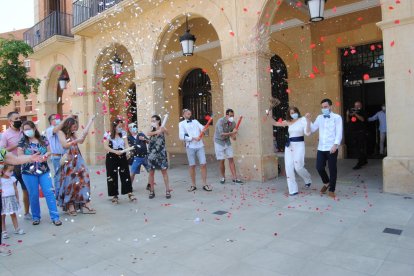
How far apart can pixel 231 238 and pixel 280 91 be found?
8726 millimetres

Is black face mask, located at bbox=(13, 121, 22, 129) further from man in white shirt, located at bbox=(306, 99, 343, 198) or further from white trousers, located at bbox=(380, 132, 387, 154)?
white trousers, located at bbox=(380, 132, 387, 154)

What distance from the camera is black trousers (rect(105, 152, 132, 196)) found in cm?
632

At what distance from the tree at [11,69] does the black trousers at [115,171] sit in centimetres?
919

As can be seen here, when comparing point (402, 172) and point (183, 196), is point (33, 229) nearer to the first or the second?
point (183, 196)

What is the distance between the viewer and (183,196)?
673 centimetres

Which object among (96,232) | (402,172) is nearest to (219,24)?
(402,172)

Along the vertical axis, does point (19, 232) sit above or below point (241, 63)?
below

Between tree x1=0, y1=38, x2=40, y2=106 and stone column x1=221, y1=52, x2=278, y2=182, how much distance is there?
9.25 meters

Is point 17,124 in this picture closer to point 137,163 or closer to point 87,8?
point 137,163

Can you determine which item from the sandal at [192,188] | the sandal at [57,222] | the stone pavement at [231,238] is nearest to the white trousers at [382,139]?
the stone pavement at [231,238]

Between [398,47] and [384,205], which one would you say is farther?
[398,47]

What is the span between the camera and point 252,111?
780 cm

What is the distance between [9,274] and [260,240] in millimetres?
2750

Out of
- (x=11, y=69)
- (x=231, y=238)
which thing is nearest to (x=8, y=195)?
(x=231, y=238)
